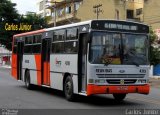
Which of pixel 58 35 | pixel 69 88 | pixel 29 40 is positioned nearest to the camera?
pixel 69 88

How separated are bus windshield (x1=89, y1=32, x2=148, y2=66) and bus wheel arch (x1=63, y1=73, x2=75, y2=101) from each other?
1.95 metres

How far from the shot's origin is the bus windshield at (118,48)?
14992 millimetres

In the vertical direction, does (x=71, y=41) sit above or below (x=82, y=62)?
above

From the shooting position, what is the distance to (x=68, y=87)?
16.7m

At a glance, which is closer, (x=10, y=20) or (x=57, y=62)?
(x=57, y=62)

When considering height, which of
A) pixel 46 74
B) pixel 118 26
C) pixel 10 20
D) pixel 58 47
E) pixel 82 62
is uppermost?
pixel 10 20

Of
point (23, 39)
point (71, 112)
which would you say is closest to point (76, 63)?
point (71, 112)

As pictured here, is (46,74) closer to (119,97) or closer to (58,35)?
(58,35)

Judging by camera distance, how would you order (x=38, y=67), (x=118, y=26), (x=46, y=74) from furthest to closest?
1. (x=38, y=67)
2. (x=46, y=74)
3. (x=118, y=26)

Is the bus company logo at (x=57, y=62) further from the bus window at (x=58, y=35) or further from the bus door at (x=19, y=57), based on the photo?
the bus door at (x=19, y=57)

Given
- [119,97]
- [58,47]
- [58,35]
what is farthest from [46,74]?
[119,97]

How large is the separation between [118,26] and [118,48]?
78 cm

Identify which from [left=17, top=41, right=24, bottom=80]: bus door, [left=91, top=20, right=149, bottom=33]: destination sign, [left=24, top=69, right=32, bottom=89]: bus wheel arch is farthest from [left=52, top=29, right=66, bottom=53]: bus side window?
[left=17, top=41, right=24, bottom=80]: bus door

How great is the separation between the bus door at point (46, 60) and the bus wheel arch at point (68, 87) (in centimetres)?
223
